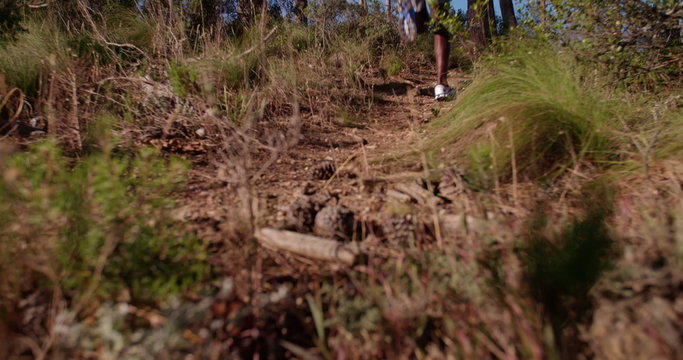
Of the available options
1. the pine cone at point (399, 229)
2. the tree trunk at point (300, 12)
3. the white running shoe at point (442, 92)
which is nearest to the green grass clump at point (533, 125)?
the pine cone at point (399, 229)

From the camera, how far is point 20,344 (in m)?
0.88

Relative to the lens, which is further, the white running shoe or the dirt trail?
the white running shoe

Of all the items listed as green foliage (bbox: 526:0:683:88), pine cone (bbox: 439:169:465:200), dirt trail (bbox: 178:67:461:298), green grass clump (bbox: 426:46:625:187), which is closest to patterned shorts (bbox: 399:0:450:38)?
dirt trail (bbox: 178:67:461:298)

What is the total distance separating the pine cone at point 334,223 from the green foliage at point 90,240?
49 cm

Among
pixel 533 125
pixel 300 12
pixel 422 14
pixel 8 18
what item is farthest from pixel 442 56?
pixel 8 18

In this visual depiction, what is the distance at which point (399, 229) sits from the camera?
1.43 metres

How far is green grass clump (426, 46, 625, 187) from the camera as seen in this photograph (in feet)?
6.10

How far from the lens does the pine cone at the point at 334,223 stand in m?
1.47

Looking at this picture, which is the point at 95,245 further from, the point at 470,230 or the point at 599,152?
the point at 599,152

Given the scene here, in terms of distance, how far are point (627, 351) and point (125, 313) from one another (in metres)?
1.04

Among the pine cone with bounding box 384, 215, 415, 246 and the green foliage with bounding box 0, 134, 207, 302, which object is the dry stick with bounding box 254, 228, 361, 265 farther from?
the green foliage with bounding box 0, 134, 207, 302

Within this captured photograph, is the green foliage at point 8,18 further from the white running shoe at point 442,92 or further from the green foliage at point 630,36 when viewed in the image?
the green foliage at point 630,36

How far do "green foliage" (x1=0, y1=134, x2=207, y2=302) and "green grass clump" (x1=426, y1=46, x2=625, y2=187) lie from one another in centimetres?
110

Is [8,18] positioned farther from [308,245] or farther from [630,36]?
[630,36]
